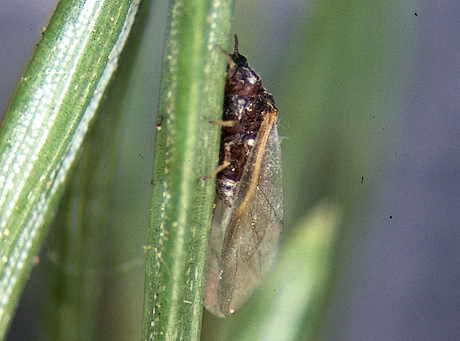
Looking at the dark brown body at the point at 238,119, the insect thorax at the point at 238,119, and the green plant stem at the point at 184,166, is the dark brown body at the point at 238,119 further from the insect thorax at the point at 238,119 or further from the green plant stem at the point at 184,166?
the green plant stem at the point at 184,166

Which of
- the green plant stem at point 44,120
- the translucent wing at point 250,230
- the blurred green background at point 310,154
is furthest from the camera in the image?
the translucent wing at point 250,230

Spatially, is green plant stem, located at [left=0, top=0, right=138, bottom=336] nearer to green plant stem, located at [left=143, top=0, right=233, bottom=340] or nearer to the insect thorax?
green plant stem, located at [left=143, top=0, right=233, bottom=340]

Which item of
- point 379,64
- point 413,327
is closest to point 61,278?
point 379,64

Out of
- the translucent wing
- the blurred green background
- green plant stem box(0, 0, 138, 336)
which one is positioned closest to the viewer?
green plant stem box(0, 0, 138, 336)

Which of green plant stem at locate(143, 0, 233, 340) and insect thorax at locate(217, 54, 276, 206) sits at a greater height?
insect thorax at locate(217, 54, 276, 206)

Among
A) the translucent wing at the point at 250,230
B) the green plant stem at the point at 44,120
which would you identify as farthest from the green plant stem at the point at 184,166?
the translucent wing at the point at 250,230

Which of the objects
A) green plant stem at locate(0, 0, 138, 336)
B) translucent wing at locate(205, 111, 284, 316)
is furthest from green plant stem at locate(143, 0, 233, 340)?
translucent wing at locate(205, 111, 284, 316)
